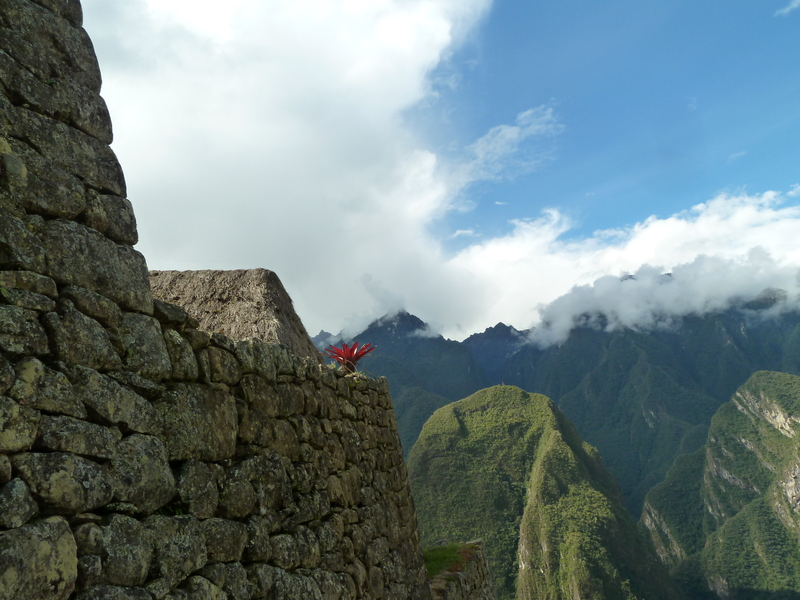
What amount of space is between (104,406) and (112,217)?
3.75ft

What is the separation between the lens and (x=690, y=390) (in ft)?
642

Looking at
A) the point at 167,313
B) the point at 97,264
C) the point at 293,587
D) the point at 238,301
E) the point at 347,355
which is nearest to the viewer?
the point at 97,264

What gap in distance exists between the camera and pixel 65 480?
2162 millimetres

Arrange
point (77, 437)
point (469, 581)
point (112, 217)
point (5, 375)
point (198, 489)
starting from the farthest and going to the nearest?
point (469, 581)
point (112, 217)
point (198, 489)
point (77, 437)
point (5, 375)

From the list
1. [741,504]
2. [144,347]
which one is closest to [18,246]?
[144,347]

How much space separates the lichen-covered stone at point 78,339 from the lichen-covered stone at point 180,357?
39 centimetres

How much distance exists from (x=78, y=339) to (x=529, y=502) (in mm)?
96557

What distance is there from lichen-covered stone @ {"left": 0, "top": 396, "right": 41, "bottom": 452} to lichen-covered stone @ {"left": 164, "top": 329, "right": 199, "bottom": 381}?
35.2 inches

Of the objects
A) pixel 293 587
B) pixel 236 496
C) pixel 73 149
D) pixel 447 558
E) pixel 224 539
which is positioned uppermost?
pixel 73 149

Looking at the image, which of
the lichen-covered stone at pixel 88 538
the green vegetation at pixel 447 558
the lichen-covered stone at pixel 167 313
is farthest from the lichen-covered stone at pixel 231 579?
the green vegetation at pixel 447 558

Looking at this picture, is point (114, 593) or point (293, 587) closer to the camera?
point (114, 593)

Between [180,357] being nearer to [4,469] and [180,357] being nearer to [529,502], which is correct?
[4,469]

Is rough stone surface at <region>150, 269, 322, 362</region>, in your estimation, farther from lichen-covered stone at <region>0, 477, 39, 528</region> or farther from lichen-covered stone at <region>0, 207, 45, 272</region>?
lichen-covered stone at <region>0, 477, 39, 528</region>

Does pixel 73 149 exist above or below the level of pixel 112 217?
above
